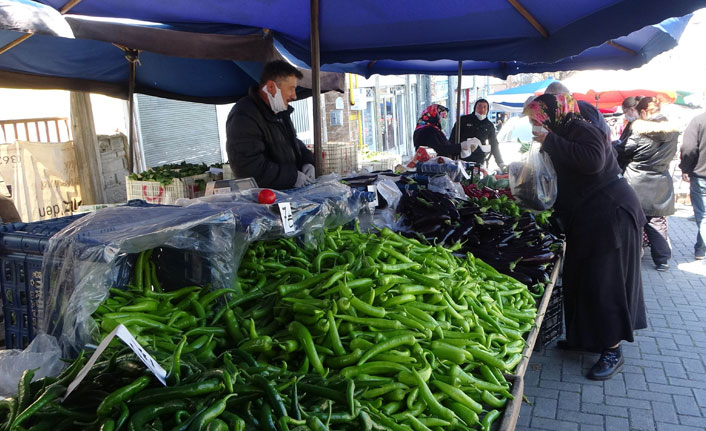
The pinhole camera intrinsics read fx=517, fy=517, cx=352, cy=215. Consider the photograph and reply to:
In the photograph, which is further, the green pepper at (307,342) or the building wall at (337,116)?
the building wall at (337,116)

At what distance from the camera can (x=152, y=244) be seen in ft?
6.95

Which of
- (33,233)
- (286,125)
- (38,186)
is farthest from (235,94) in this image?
(33,233)

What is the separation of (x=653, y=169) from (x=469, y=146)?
8.81 feet

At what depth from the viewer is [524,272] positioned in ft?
12.2

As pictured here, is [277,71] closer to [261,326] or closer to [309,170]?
[309,170]

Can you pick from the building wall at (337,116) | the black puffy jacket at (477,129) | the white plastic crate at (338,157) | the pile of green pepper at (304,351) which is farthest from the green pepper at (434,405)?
the building wall at (337,116)

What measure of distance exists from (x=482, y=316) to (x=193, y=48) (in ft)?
10.2

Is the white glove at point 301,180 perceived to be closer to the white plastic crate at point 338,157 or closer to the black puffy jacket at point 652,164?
the white plastic crate at point 338,157

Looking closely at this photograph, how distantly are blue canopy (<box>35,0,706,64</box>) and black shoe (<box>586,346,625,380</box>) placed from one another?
253cm

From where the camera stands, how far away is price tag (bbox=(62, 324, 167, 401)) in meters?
1.43

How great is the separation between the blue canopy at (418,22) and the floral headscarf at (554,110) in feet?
1.34

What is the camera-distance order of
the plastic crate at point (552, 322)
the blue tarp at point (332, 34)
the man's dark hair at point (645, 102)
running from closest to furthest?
the blue tarp at point (332, 34), the plastic crate at point (552, 322), the man's dark hair at point (645, 102)

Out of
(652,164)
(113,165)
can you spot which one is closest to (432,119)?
(652,164)

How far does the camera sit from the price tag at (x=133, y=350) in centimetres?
143
